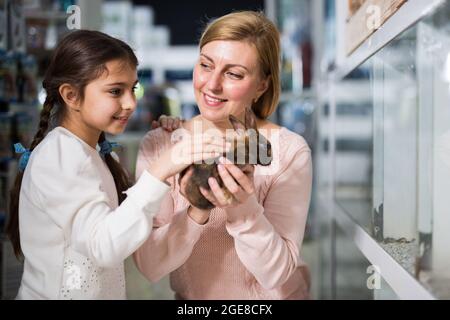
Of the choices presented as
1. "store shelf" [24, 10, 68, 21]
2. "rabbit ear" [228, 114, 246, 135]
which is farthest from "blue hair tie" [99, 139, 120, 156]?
"store shelf" [24, 10, 68, 21]

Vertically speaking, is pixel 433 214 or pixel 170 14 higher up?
pixel 170 14

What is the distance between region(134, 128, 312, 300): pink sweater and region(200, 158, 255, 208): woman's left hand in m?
0.05

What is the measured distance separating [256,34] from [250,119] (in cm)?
14

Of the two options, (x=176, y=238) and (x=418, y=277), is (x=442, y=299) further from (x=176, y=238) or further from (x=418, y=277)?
(x=176, y=238)

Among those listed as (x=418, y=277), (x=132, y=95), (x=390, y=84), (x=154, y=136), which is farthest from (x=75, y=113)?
(x=390, y=84)

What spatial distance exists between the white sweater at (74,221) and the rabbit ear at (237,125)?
149mm

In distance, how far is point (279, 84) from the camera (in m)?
0.99

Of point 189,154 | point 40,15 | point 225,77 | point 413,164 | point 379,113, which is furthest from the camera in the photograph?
point 40,15

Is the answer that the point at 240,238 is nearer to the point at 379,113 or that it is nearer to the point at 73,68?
the point at 73,68

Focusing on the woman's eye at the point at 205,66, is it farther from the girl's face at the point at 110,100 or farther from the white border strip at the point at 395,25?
the white border strip at the point at 395,25

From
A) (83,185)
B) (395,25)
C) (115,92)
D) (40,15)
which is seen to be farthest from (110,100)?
(40,15)

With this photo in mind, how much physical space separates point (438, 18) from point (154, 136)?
21.3 inches

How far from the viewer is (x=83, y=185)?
797 millimetres

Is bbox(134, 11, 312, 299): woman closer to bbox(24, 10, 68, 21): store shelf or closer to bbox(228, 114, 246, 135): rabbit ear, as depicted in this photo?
bbox(228, 114, 246, 135): rabbit ear
